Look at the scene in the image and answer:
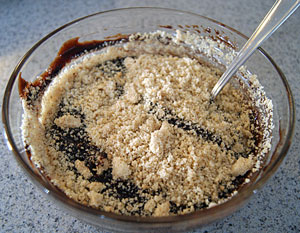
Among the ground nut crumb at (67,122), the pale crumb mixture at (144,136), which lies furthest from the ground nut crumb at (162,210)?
the ground nut crumb at (67,122)

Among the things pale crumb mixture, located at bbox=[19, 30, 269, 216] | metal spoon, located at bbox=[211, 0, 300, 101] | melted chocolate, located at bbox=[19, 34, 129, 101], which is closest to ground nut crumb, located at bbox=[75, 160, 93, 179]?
pale crumb mixture, located at bbox=[19, 30, 269, 216]

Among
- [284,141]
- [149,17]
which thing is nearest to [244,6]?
[149,17]

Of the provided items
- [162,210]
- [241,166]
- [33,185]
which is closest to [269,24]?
[241,166]

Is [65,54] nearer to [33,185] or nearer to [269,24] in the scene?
[33,185]

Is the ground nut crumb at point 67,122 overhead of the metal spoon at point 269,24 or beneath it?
beneath

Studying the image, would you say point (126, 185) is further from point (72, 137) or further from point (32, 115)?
point (32, 115)

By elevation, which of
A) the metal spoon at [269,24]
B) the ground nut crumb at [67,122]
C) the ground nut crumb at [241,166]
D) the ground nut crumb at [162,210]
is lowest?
the ground nut crumb at [162,210]

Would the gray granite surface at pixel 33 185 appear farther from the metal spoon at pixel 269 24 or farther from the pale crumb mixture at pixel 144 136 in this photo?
the metal spoon at pixel 269 24
